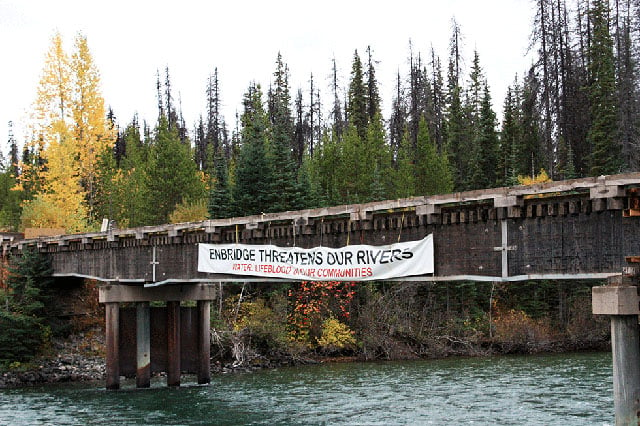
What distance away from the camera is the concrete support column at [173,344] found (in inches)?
1328

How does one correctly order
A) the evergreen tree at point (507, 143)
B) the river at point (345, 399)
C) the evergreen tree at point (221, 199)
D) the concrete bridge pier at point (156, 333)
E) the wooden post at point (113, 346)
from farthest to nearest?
the evergreen tree at point (507, 143), the evergreen tree at point (221, 199), the concrete bridge pier at point (156, 333), the wooden post at point (113, 346), the river at point (345, 399)

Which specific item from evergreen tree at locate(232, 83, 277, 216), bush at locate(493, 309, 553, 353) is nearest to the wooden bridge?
evergreen tree at locate(232, 83, 277, 216)

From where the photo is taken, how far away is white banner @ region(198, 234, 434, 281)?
21.2 meters

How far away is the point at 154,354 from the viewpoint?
34125 millimetres

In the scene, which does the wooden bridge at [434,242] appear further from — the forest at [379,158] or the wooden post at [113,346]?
the forest at [379,158]

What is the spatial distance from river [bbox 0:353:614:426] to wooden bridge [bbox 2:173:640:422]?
9.34 ft

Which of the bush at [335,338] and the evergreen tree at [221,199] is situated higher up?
the evergreen tree at [221,199]

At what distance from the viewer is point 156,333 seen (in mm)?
34250

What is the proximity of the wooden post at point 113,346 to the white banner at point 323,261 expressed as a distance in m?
7.16

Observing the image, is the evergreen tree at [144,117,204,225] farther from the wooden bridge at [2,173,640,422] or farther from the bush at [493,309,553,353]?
the bush at [493,309,553,353]

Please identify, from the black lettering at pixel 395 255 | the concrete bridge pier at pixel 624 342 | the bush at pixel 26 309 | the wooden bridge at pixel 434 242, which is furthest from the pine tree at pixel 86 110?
the concrete bridge pier at pixel 624 342

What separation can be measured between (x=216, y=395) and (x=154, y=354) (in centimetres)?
424

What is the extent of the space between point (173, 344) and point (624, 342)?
878 inches

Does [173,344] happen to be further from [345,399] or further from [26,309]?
[26,309]
